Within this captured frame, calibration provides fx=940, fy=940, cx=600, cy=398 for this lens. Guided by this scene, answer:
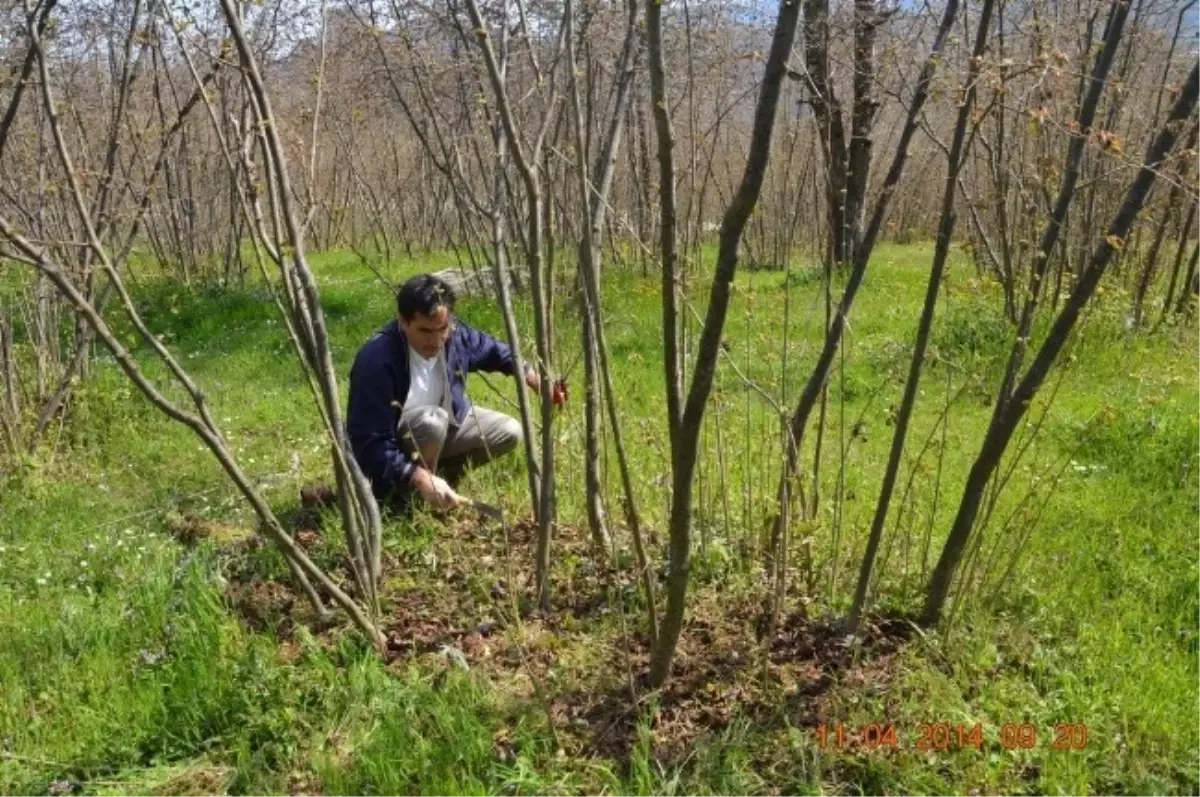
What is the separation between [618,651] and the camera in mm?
2740

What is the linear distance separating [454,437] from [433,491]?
562mm

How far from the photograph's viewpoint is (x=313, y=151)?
2.86 meters

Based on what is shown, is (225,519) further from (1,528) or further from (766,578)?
(766,578)

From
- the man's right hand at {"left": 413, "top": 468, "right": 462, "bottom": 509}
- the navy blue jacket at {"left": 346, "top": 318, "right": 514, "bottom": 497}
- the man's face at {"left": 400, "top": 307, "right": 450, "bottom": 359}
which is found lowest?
the man's right hand at {"left": 413, "top": 468, "right": 462, "bottom": 509}

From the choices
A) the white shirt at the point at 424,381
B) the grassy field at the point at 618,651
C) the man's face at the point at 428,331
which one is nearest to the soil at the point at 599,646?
the grassy field at the point at 618,651

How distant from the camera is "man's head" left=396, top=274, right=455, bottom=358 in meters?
3.59

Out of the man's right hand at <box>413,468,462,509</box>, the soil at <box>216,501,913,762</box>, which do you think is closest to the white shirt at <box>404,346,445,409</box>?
the man's right hand at <box>413,468,462,509</box>

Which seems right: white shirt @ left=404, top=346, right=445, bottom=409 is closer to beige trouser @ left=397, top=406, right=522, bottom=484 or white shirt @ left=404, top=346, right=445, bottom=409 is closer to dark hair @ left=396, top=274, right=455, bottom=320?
beige trouser @ left=397, top=406, right=522, bottom=484

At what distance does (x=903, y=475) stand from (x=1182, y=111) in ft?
6.95

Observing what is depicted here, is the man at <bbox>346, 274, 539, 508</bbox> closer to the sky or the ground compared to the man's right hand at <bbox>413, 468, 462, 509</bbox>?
closer to the sky
